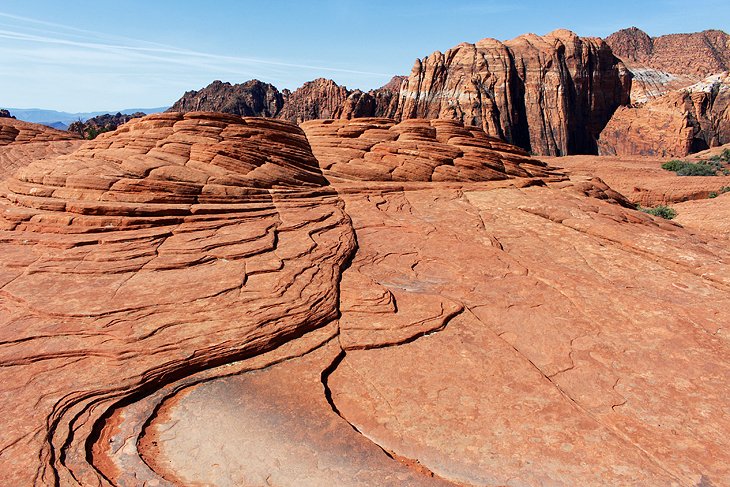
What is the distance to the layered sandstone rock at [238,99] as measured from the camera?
108 meters

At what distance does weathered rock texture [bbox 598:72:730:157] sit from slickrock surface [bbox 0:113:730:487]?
2329 inches

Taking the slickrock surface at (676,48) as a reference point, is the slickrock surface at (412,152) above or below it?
below

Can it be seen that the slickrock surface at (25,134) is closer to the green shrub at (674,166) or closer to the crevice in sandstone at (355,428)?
the crevice in sandstone at (355,428)

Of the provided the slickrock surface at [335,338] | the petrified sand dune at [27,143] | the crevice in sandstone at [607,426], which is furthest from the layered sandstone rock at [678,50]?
the crevice in sandstone at [607,426]

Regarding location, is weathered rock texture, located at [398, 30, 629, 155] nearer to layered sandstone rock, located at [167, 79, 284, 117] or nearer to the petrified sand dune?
layered sandstone rock, located at [167, 79, 284, 117]

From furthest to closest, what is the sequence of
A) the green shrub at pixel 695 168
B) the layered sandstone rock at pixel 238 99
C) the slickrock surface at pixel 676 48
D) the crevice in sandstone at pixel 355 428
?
the slickrock surface at pixel 676 48, the layered sandstone rock at pixel 238 99, the green shrub at pixel 695 168, the crevice in sandstone at pixel 355 428

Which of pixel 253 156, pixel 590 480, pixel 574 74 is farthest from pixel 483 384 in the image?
pixel 574 74

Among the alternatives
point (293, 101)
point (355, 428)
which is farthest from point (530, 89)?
point (355, 428)

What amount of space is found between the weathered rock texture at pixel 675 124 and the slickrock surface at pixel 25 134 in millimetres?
72153

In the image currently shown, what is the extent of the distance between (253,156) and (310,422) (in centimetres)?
1211

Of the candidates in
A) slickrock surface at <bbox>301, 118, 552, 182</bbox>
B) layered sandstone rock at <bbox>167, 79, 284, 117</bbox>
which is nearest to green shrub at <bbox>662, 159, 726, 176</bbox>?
slickrock surface at <bbox>301, 118, 552, 182</bbox>

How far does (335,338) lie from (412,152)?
1293 centimetres

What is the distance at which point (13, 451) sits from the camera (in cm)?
470

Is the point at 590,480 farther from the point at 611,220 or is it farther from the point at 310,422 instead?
the point at 611,220
